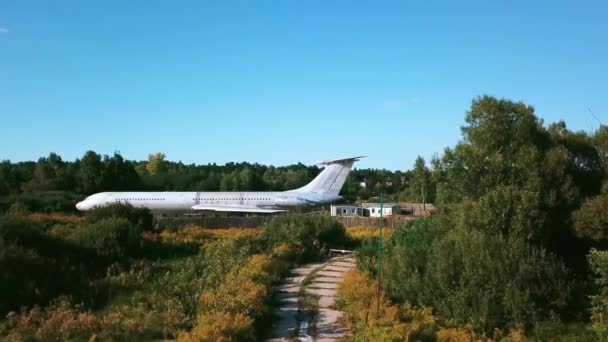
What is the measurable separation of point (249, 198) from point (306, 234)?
25.0 m

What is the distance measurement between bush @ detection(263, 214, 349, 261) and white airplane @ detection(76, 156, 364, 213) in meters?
20.3

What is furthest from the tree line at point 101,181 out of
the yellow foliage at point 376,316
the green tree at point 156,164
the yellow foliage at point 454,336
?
the yellow foliage at point 454,336

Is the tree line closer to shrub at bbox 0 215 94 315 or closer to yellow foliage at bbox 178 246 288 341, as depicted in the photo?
shrub at bbox 0 215 94 315

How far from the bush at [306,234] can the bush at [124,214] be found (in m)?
7.24

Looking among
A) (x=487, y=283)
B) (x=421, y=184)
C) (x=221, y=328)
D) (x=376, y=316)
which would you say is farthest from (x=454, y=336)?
(x=421, y=184)

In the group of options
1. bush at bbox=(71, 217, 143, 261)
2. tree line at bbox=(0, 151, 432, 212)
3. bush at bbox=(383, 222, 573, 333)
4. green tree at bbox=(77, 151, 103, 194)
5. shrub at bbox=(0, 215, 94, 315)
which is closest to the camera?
bush at bbox=(383, 222, 573, 333)

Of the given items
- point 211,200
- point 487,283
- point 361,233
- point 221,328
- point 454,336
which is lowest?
point 454,336

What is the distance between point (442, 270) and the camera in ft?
43.9

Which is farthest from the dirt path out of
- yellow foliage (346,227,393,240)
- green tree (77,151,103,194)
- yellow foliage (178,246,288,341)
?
green tree (77,151,103,194)

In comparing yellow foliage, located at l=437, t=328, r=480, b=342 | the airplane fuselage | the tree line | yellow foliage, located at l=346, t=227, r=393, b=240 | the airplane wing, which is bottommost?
yellow foliage, located at l=437, t=328, r=480, b=342

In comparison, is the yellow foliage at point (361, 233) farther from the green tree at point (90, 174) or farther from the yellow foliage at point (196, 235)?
the green tree at point (90, 174)

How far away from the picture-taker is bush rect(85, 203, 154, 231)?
27.8m

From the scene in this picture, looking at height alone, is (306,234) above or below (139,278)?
above

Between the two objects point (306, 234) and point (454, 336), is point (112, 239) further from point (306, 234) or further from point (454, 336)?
point (454, 336)
